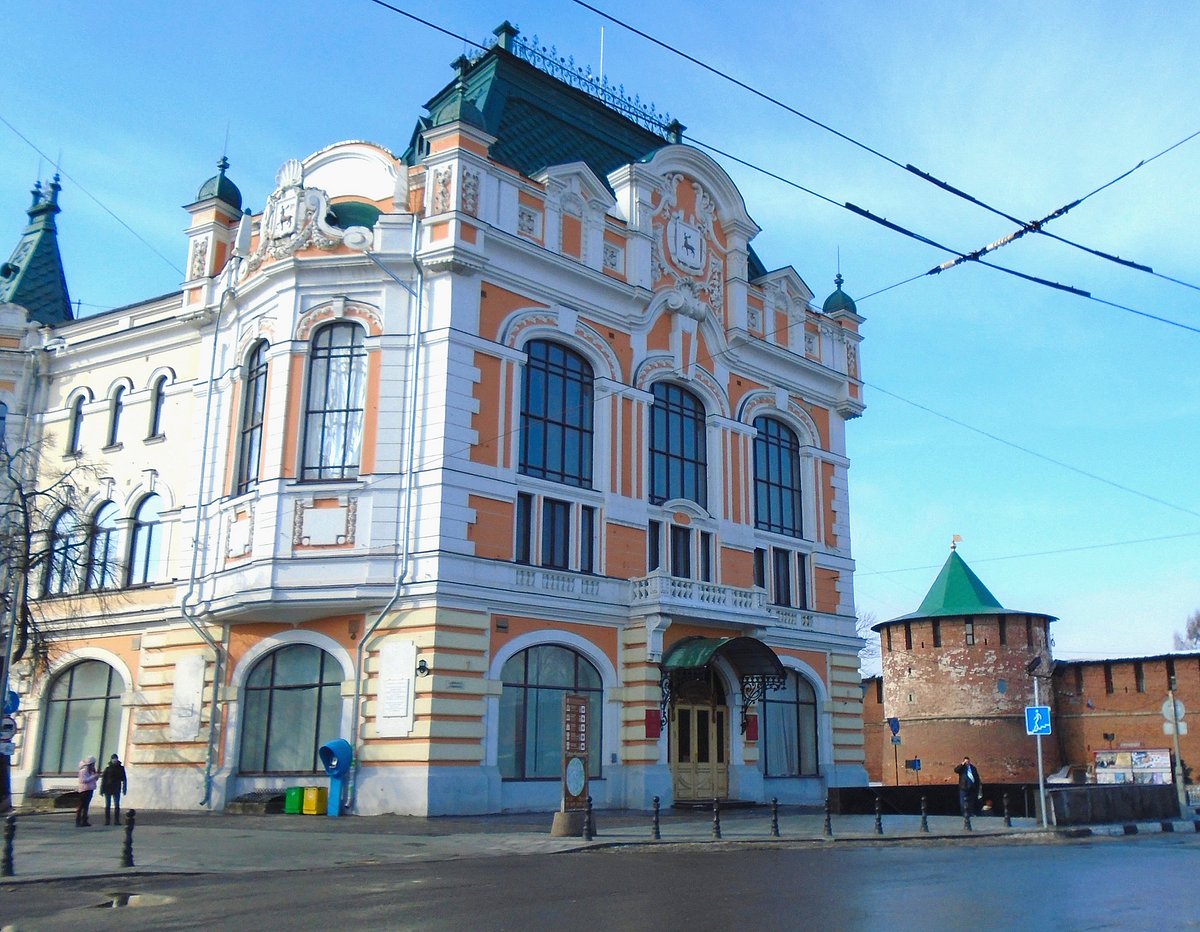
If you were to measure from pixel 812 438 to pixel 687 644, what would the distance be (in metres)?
10.2

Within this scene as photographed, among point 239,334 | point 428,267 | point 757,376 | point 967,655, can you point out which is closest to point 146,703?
point 239,334

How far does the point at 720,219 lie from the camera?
1415 inches

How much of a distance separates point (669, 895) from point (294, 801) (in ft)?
51.8

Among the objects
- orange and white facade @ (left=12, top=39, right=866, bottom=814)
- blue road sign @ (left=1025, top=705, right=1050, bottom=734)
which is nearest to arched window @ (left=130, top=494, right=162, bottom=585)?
orange and white facade @ (left=12, top=39, right=866, bottom=814)

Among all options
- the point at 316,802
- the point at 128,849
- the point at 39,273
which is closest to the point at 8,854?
the point at 128,849

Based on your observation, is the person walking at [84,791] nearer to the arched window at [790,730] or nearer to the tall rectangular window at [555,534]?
the tall rectangular window at [555,534]

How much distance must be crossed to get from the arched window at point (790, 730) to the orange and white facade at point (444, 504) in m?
0.10

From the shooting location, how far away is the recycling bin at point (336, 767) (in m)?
25.8

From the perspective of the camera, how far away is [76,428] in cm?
3584

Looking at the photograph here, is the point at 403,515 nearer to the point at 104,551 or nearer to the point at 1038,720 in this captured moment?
the point at 104,551

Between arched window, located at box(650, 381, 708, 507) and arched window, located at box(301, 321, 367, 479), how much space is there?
27.4 ft

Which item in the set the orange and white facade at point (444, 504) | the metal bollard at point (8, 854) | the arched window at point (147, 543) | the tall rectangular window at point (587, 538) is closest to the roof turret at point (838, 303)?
the orange and white facade at point (444, 504)

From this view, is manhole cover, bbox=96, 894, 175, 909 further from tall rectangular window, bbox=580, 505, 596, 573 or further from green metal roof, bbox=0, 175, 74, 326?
green metal roof, bbox=0, 175, 74, 326

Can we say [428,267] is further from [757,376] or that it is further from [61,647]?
[61,647]
